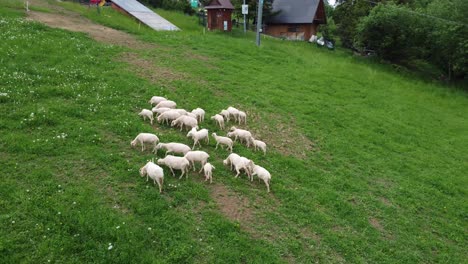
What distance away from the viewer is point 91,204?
885 centimetres

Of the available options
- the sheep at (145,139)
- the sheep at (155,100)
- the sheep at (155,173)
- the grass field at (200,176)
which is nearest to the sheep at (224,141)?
the grass field at (200,176)

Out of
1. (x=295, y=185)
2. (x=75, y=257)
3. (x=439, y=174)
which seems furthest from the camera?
(x=439, y=174)

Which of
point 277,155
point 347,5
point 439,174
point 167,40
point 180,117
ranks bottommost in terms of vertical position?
point 439,174

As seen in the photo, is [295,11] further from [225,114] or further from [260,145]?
[260,145]

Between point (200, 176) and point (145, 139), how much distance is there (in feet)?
7.02

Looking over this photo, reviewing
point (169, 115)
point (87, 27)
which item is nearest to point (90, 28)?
point (87, 27)

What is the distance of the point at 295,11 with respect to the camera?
51.0 meters

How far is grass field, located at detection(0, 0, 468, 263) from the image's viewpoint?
8438 mm

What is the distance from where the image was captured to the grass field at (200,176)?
8438mm

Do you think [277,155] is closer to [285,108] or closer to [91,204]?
[285,108]

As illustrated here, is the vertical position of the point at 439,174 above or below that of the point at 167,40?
below

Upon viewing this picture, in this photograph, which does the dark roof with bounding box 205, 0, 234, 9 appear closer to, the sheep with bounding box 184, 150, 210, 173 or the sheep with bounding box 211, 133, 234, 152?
the sheep with bounding box 211, 133, 234, 152

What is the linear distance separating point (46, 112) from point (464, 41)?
110ft

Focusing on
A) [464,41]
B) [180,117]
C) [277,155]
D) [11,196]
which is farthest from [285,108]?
[464,41]
